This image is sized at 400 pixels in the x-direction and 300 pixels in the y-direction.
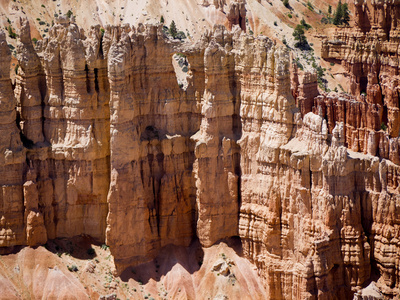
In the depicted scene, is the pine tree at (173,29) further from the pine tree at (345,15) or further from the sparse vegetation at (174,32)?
the pine tree at (345,15)

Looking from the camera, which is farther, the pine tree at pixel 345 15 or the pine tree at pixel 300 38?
the pine tree at pixel 345 15

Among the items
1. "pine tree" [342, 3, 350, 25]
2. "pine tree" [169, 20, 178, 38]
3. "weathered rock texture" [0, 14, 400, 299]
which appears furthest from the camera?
"pine tree" [342, 3, 350, 25]

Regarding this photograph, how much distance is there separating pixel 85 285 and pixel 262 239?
1314cm

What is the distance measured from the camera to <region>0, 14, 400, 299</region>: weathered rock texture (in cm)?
5675

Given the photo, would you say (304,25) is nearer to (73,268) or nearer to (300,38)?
(300,38)

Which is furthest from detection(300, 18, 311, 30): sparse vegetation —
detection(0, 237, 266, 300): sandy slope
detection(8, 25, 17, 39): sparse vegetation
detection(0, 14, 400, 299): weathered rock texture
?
detection(0, 237, 266, 300): sandy slope

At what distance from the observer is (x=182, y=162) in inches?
2483

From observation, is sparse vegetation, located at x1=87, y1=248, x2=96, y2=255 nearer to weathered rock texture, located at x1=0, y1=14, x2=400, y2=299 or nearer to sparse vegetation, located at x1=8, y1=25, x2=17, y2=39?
weathered rock texture, located at x1=0, y1=14, x2=400, y2=299

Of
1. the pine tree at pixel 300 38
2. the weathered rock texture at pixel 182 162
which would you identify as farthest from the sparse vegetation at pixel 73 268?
the pine tree at pixel 300 38

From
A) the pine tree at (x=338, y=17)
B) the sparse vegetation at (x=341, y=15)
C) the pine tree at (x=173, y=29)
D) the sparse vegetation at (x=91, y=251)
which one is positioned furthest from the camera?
the sparse vegetation at (x=341, y=15)

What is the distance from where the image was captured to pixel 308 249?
57.0 meters

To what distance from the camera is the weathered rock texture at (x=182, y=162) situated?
186 feet

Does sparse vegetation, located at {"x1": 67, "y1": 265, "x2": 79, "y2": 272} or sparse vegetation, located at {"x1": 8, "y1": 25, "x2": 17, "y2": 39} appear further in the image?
sparse vegetation, located at {"x1": 8, "y1": 25, "x2": 17, "y2": 39}

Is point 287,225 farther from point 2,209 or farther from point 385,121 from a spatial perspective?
point 385,121
